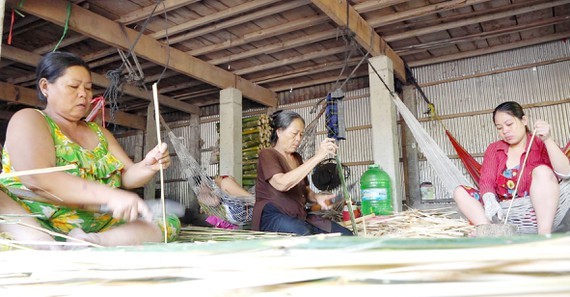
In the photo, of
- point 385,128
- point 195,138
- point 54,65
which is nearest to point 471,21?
point 385,128

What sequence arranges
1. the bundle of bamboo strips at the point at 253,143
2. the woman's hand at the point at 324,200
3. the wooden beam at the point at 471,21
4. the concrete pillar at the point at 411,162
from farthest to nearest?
the bundle of bamboo strips at the point at 253,143 → the concrete pillar at the point at 411,162 → the wooden beam at the point at 471,21 → the woman's hand at the point at 324,200

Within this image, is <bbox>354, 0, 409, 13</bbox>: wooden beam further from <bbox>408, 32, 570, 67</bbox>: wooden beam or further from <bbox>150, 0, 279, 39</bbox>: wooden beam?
<bbox>408, 32, 570, 67</bbox>: wooden beam

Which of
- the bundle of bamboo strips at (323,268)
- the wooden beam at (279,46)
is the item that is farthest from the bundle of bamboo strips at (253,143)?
the bundle of bamboo strips at (323,268)

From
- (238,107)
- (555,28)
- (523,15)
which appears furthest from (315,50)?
(555,28)

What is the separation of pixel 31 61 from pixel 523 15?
5695 mm

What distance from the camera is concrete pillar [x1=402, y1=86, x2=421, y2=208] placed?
18.6ft

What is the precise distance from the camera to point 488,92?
5.44 metres

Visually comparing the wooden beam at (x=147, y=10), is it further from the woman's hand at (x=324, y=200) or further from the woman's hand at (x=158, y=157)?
the woman's hand at (x=158, y=157)

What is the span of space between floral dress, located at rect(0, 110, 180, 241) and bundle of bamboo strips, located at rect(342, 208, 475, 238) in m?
1.34

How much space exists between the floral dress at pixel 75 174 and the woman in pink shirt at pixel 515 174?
6.09 feet

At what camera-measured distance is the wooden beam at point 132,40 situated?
11.9 feet

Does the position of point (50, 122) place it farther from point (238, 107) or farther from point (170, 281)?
point (238, 107)

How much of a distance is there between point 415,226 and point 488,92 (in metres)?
3.52

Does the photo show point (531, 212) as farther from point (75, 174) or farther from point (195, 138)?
point (195, 138)
